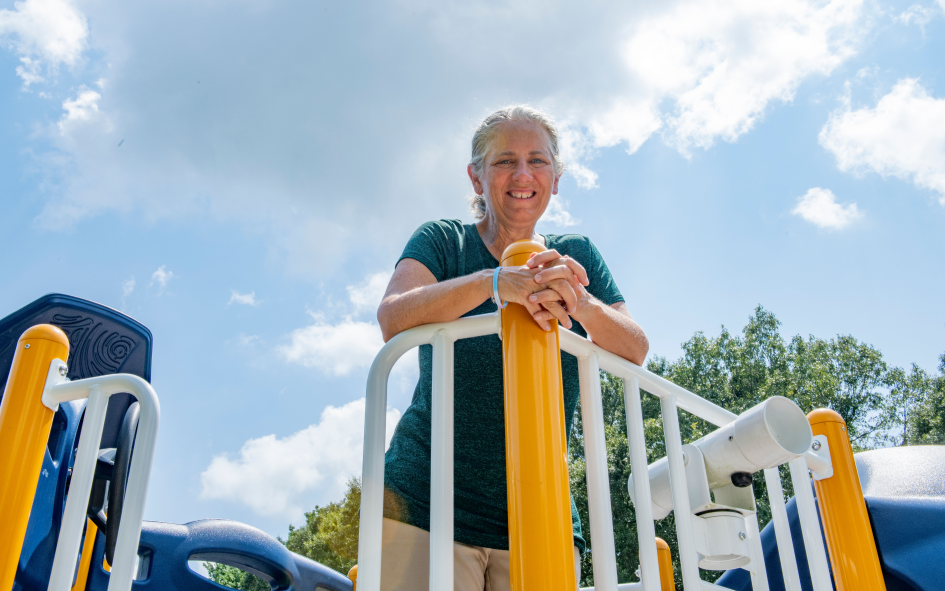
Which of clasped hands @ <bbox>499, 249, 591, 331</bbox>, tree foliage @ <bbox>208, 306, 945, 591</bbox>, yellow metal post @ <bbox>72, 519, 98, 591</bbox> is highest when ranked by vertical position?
tree foliage @ <bbox>208, 306, 945, 591</bbox>

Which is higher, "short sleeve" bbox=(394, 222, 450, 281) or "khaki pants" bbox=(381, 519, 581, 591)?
"short sleeve" bbox=(394, 222, 450, 281)

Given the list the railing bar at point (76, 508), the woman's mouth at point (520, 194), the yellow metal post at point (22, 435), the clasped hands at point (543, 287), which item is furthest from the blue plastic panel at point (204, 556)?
the clasped hands at point (543, 287)

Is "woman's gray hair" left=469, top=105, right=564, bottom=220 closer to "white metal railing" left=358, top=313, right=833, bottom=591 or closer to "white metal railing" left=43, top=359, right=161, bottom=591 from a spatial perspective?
"white metal railing" left=358, top=313, right=833, bottom=591

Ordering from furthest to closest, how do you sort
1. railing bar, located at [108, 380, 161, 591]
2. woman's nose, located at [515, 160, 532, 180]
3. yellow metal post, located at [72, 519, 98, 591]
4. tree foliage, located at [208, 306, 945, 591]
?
tree foliage, located at [208, 306, 945, 591], yellow metal post, located at [72, 519, 98, 591], woman's nose, located at [515, 160, 532, 180], railing bar, located at [108, 380, 161, 591]

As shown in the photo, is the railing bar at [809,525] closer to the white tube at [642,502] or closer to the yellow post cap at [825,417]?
the yellow post cap at [825,417]

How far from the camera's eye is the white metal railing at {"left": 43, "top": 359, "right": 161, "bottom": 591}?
1424 mm

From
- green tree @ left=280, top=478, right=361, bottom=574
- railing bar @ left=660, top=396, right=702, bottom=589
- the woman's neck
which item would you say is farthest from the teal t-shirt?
green tree @ left=280, top=478, right=361, bottom=574

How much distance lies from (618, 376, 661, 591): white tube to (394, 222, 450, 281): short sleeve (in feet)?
2.20

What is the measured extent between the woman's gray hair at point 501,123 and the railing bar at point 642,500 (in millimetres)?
980

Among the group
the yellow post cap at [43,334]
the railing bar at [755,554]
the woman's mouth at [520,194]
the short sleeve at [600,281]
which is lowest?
the railing bar at [755,554]

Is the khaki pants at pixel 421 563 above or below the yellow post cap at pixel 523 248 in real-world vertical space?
below

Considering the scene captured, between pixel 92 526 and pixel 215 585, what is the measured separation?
1.95 feet

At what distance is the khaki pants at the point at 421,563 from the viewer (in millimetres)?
1568

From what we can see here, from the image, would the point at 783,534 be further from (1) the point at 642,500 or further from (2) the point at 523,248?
(2) the point at 523,248
